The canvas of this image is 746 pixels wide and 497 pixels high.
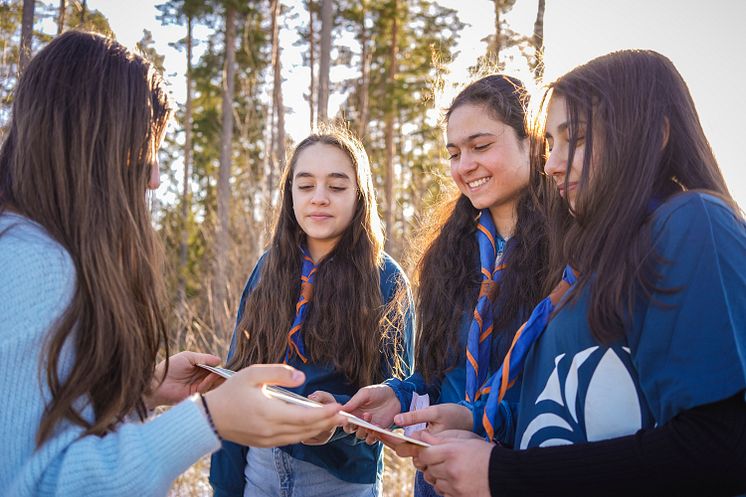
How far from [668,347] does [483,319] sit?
40.7 inches

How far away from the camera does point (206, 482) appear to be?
18.3 ft

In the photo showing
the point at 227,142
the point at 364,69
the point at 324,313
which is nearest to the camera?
the point at 324,313

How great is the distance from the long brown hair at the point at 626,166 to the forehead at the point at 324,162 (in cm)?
173

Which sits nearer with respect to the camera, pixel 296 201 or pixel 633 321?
pixel 633 321

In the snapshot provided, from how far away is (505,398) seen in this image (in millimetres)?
2160

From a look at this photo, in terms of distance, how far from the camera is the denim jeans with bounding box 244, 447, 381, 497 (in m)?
2.77

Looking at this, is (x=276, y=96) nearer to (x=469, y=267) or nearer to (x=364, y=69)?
(x=364, y=69)

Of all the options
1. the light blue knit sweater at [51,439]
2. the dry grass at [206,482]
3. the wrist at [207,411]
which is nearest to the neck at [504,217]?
the wrist at [207,411]

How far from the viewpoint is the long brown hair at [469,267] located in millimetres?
2424

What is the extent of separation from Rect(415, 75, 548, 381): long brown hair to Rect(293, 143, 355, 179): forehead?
2.29 feet

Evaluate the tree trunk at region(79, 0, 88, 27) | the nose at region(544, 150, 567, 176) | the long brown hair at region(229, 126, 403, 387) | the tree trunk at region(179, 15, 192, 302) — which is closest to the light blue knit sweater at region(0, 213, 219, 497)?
the nose at region(544, 150, 567, 176)

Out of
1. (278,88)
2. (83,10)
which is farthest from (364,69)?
(83,10)

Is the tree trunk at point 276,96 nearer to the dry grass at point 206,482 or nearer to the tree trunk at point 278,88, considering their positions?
the tree trunk at point 278,88

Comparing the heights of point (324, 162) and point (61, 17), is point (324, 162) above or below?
below
